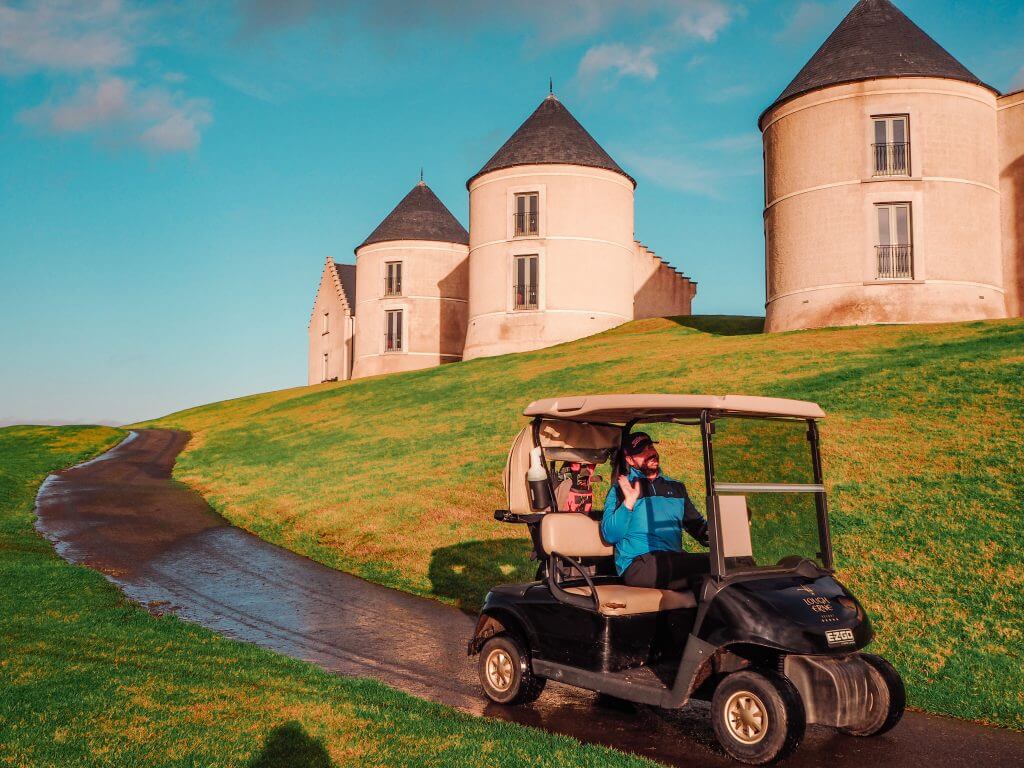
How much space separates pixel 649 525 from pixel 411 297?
45.2 metres

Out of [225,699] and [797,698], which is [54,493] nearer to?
[225,699]

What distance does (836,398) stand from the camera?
17.0 meters

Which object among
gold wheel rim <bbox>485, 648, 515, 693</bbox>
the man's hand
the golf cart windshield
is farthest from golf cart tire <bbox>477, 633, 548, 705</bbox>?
the golf cart windshield

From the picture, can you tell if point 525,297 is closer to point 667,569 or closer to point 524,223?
point 524,223

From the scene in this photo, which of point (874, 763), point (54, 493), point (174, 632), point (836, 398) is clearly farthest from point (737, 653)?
point (54, 493)

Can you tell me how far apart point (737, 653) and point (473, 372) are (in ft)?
91.4

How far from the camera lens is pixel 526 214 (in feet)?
144

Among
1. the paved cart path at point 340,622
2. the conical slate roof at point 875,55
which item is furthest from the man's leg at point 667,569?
the conical slate roof at point 875,55

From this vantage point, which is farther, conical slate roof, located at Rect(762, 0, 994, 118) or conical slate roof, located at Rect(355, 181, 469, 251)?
conical slate roof, located at Rect(355, 181, 469, 251)

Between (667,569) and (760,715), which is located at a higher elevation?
(667,569)

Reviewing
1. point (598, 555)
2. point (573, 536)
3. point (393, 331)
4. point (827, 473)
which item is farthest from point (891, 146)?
point (393, 331)

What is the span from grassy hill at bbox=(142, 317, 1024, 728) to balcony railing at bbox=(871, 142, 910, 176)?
6602 mm

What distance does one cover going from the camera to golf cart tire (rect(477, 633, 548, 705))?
702 centimetres

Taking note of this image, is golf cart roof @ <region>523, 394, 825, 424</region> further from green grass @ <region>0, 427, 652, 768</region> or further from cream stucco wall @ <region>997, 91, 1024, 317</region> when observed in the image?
cream stucco wall @ <region>997, 91, 1024, 317</region>
